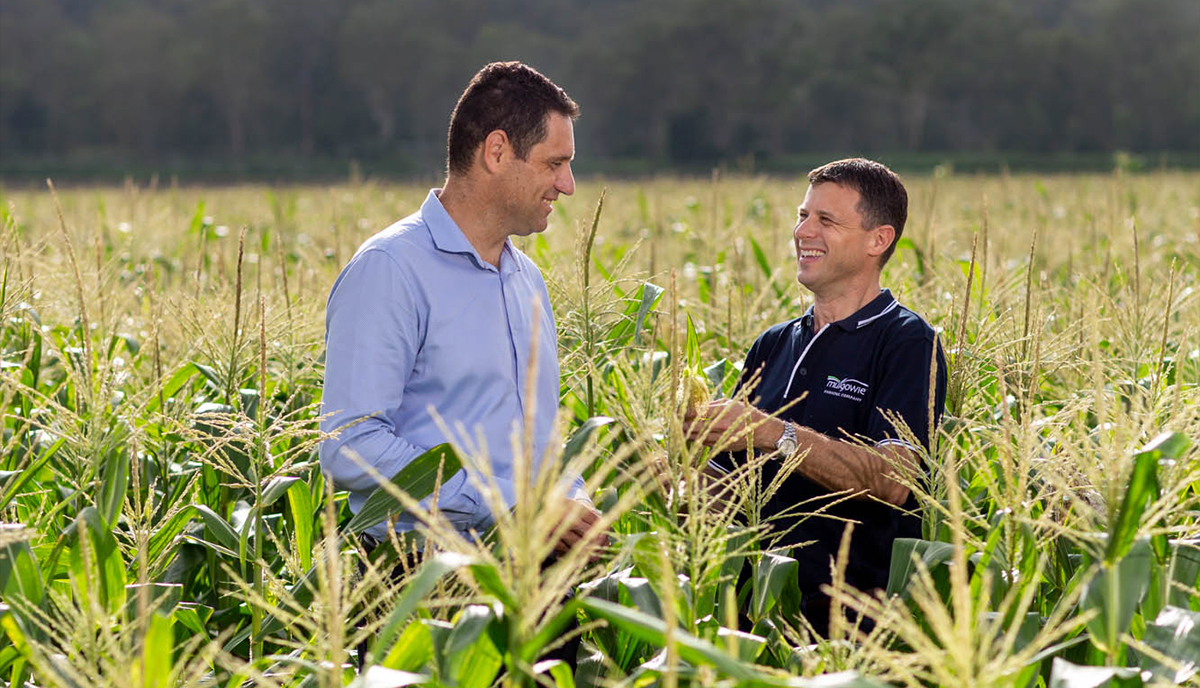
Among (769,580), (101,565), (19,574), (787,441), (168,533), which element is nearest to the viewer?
(19,574)

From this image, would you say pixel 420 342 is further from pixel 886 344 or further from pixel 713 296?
pixel 713 296

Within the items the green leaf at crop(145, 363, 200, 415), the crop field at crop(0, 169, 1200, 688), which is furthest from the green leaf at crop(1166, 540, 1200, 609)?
the green leaf at crop(145, 363, 200, 415)

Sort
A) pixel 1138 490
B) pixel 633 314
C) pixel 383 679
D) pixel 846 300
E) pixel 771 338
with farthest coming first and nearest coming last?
pixel 633 314 → pixel 771 338 → pixel 846 300 → pixel 1138 490 → pixel 383 679

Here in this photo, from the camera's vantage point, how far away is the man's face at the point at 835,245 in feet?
10.6

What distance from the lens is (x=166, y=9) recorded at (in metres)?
88.9

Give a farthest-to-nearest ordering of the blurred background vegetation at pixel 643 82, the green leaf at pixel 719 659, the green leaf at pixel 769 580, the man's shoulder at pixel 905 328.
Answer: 1. the blurred background vegetation at pixel 643 82
2. the man's shoulder at pixel 905 328
3. the green leaf at pixel 769 580
4. the green leaf at pixel 719 659

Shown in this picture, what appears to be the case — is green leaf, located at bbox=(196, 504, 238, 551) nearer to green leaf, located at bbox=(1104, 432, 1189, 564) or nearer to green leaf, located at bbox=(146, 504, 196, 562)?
green leaf, located at bbox=(146, 504, 196, 562)

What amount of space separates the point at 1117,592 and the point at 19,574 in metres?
2.00

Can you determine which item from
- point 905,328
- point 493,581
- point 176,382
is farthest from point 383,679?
point 176,382

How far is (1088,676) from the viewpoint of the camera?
5.73 ft

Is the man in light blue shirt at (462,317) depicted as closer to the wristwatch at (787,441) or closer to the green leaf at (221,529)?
the green leaf at (221,529)

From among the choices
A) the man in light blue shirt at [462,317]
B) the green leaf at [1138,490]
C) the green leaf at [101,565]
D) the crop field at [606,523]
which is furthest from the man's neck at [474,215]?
the green leaf at [1138,490]

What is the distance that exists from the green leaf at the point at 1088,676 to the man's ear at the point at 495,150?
172 cm

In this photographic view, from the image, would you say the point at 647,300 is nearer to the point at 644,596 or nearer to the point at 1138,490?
the point at 644,596
